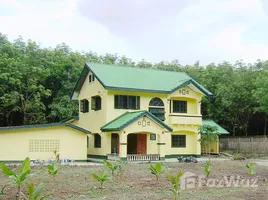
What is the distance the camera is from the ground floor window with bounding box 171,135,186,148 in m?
31.9

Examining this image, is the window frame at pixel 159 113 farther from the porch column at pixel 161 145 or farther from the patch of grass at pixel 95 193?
the patch of grass at pixel 95 193

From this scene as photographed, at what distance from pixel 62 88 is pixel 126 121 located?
46.3 feet

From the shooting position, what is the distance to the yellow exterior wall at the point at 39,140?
2500 cm

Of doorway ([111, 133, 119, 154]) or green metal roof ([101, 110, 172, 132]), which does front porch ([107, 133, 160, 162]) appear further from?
green metal roof ([101, 110, 172, 132])

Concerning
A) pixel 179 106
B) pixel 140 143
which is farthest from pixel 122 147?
pixel 179 106

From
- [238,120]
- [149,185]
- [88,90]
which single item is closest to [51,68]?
[88,90]

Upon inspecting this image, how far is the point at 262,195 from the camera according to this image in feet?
38.8

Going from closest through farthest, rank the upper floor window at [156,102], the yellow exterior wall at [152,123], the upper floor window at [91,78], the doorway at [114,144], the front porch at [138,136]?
the front porch at [138,136], the yellow exterior wall at [152,123], the doorway at [114,144], the upper floor window at [156,102], the upper floor window at [91,78]

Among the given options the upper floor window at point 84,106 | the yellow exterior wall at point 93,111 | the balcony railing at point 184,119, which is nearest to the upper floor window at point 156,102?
the balcony railing at point 184,119

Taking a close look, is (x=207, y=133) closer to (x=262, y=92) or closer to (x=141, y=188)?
(x=262, y=92)

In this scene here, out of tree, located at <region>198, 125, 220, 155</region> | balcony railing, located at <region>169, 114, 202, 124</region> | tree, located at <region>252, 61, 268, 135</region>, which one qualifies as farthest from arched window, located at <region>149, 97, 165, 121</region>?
tree, located at <region>252, 61, 268, 135</region>

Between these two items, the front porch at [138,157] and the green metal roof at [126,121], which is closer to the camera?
the green metal roof at [126,121]

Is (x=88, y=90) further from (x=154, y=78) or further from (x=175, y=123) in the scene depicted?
(x=175, y=123)

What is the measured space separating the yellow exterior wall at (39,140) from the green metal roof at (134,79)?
4.36 meters
